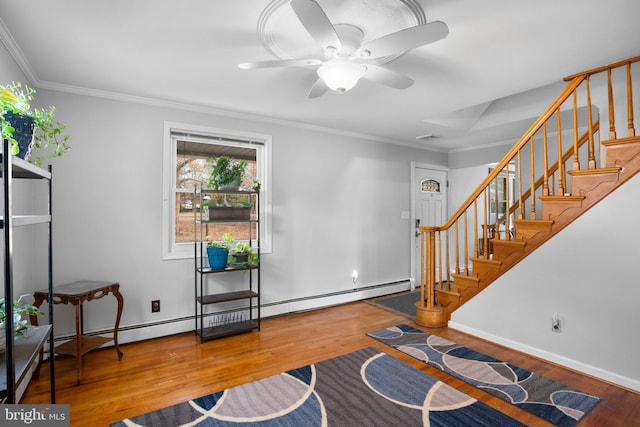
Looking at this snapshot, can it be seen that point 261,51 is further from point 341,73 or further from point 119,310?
point 119,310

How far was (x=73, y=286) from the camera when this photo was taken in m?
2.64

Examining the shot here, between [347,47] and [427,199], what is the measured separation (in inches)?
156

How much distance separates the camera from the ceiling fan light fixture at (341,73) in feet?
6.31

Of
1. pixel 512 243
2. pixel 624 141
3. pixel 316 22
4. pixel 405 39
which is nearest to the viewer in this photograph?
pixel 316 22

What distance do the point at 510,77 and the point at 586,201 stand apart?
1146mm

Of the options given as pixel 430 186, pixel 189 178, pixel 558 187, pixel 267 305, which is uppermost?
pixel 430 186

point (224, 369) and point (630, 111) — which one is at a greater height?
point (630, 111)

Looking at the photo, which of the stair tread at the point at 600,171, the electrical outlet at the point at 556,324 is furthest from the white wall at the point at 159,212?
the stair tread at the point at 600,171

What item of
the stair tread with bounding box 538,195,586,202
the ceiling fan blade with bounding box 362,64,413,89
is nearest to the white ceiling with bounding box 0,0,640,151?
the ceiling fan blade with bounding box 362,64,413,89

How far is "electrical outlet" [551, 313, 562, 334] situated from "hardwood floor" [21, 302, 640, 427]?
29 cm

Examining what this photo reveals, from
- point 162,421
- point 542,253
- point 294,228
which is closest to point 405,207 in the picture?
point 294,228

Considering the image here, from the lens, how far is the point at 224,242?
346cm

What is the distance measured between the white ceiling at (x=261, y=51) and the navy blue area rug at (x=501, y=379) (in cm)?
232

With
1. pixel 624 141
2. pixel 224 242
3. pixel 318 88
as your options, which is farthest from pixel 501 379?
pixel 224 242
